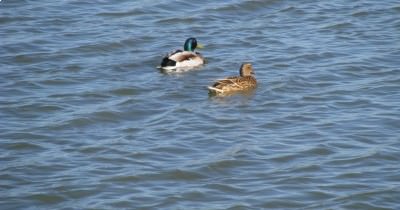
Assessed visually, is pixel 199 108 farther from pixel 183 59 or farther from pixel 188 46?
pixel 188 46

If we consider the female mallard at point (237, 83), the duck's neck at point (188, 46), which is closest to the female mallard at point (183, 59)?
the duck's neck at point (188, 46)

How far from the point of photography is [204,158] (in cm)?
1252

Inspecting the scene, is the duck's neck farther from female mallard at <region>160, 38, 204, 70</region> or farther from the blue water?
the blue water

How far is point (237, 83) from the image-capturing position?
15469mm

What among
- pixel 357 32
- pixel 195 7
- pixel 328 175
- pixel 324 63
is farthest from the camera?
pixel 195 7

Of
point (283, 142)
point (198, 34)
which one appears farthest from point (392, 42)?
point (283, 142)

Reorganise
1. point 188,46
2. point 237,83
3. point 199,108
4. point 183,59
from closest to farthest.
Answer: point 199,108 < point 237,83 < point 183,59 < point 188,46

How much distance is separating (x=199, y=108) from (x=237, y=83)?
1.06m

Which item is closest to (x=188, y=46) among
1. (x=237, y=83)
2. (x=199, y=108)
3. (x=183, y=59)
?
(x=183, y=59)

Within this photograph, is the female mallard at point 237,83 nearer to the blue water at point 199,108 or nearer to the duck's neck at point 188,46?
the blue water at point 199,108

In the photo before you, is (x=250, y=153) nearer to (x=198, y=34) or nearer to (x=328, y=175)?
(x=328, y=175)

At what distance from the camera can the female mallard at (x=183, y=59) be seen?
54.2ft

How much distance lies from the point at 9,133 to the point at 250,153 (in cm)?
299

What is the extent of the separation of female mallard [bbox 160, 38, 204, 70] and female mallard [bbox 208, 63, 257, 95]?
1.22m
